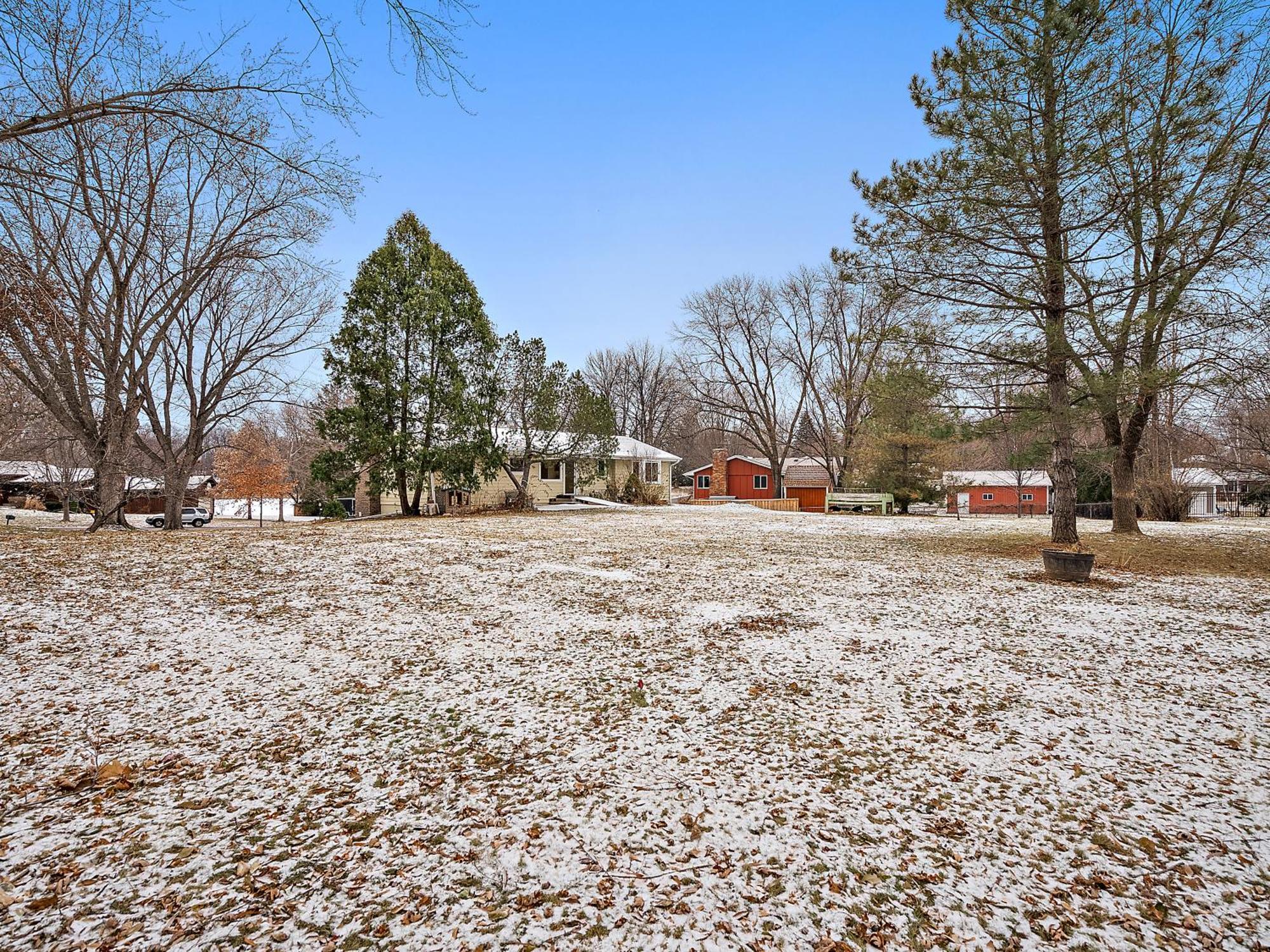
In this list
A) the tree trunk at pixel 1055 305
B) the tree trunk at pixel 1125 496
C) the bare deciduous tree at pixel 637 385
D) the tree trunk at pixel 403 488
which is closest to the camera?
the tree trunk at pixel 1055 305

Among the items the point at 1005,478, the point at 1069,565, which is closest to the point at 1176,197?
the point at 1069,565

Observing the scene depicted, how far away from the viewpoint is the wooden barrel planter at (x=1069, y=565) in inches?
280

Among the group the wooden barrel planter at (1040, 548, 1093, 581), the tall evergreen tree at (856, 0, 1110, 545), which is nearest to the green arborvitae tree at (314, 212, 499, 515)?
the tall evergreen tree at (856, 0, 1110, 545)

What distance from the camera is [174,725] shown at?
3172 millimetres

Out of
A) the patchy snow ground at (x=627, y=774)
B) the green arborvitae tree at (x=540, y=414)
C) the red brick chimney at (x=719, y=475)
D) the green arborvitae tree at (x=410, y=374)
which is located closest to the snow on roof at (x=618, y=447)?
the green arborvitae tree at (x=540, y=414)

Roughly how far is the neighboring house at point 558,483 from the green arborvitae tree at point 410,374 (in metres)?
1.81

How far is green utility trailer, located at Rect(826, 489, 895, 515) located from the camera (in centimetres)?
2334

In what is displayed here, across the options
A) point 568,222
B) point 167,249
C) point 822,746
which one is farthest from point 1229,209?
point 167,249

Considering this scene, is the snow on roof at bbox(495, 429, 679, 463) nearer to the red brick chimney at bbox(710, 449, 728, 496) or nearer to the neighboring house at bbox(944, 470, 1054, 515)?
the red brick chimney at bbox(710, 449, 728, 496)

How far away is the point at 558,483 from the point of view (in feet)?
89.9

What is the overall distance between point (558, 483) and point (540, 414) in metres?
6.93

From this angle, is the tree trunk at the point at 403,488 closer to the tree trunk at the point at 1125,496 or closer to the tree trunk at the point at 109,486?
the tree trunk at the point at 109,486

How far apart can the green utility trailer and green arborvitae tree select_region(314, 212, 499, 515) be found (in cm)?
1453

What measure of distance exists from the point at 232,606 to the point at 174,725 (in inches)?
109
